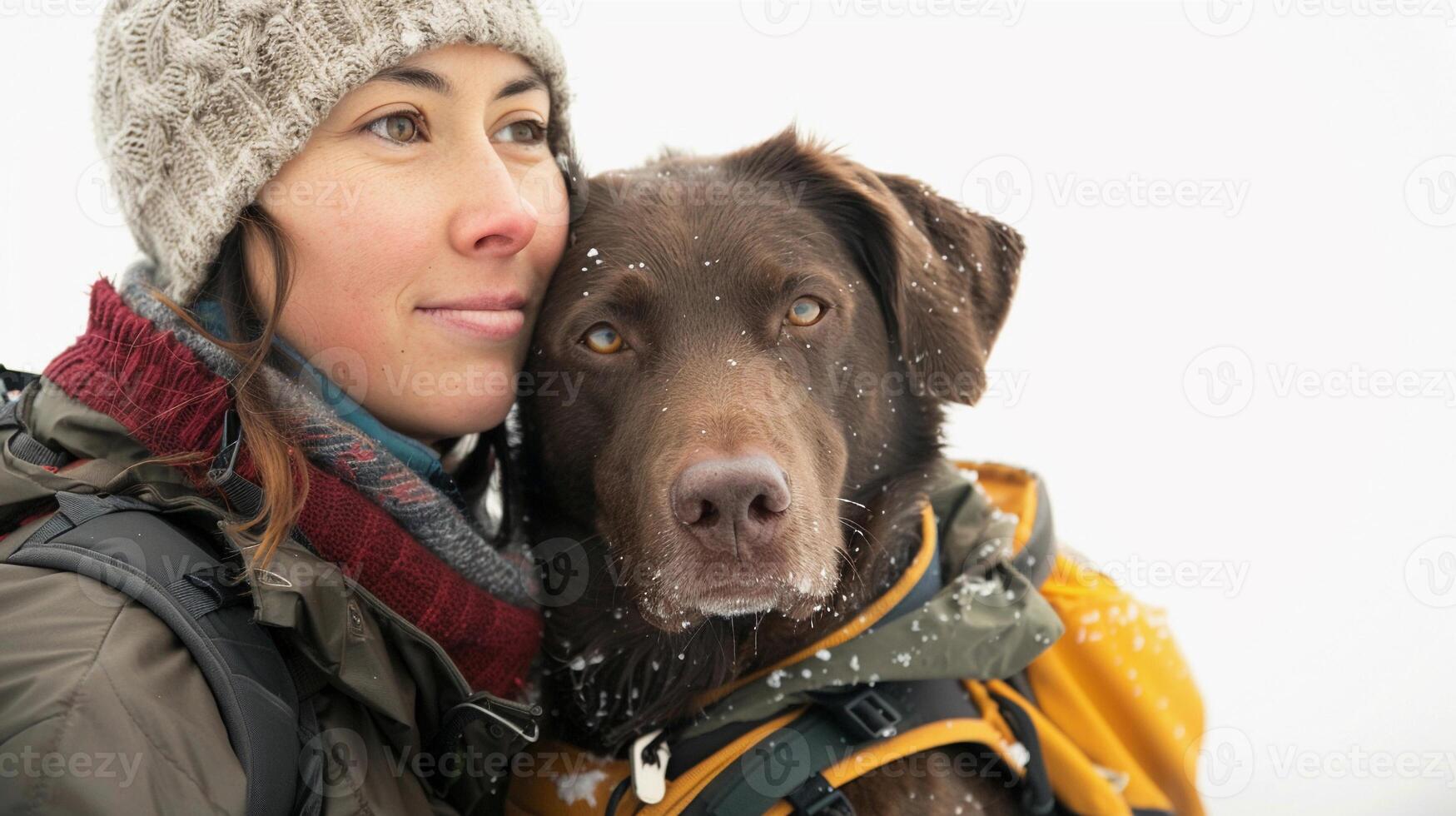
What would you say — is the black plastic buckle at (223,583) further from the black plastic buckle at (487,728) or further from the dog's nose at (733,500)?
the dog's nose at (733,500)

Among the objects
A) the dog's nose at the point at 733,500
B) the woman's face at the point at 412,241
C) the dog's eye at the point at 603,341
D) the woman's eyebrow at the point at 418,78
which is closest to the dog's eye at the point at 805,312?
the dog's eye at the point at 603,341

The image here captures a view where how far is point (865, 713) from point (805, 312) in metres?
1.03

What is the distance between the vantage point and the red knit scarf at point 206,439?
7.09 feet

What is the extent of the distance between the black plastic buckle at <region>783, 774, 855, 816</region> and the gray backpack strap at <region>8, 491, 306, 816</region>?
3.44 ft

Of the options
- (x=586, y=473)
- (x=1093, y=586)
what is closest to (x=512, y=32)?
(x=586, y=473)

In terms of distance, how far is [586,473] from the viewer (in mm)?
2762

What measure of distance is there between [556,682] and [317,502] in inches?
38.5

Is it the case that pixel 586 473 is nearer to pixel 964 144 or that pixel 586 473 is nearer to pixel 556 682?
pixel 556 682

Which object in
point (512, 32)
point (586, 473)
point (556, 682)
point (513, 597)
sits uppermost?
point (512, 32)

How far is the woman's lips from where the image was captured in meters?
2.50

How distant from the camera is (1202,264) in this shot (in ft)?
20.7

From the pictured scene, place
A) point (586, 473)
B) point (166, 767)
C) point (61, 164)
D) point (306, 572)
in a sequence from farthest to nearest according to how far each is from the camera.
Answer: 1. point (61, 164)
2. point (586, 473)
3. point (306, 572)
4. point (166, 767)

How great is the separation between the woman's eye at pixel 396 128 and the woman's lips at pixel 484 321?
42cm

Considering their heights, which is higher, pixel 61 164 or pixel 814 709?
pixel 61 164
